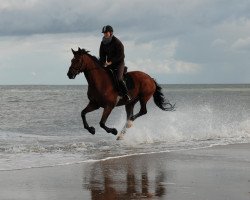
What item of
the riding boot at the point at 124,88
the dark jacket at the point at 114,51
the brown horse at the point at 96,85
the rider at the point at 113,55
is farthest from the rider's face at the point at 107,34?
the riding boot at the point at 124,88

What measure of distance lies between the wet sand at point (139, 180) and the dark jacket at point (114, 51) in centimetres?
398

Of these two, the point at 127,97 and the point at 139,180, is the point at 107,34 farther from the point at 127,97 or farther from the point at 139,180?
the point at 139,180

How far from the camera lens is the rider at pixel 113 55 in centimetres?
1441

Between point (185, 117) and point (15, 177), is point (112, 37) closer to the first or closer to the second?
point (15, 177)

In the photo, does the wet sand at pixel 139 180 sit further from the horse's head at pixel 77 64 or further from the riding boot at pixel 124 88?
the riding boot at pixel 124 88

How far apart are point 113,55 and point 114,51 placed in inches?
4.5

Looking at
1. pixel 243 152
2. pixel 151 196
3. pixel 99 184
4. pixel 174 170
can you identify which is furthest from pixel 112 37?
pixel 151 196

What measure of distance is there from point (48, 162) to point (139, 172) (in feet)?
6.95

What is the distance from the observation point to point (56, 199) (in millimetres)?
6656

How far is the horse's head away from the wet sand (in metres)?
3.25

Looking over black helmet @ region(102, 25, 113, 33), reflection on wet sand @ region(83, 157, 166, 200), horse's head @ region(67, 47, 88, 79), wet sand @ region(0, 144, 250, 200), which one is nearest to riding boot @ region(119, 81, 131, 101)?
horse's head @ region(67, 47, 88, 79)

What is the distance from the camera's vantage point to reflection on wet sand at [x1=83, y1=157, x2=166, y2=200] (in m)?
7.00

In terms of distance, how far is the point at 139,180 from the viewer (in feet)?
26.6

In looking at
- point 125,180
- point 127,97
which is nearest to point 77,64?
point 127,97
